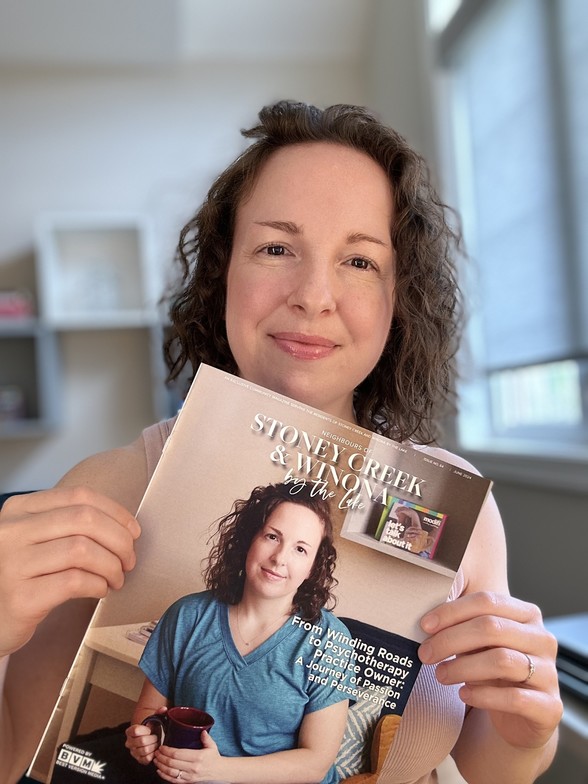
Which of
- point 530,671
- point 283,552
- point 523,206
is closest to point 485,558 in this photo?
point 530,671

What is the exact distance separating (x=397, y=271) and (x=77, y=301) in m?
2.99

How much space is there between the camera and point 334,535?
0.60 meters

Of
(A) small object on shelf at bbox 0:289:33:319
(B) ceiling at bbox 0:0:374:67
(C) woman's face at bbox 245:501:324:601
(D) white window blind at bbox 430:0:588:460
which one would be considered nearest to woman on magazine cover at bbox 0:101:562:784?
(C) woman's face at bbox 245:501:324:601

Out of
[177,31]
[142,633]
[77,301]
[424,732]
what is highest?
[177,31]

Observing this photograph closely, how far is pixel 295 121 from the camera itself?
81 centimetres

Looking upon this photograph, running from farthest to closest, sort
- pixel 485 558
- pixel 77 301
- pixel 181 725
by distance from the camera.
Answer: pixel 77 301, pixel 485 558, pixel 181 725

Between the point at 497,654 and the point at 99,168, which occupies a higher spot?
the point at 99,168

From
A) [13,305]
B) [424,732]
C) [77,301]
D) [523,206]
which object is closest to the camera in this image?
[424,732]

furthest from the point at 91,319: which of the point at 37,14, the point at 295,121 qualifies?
the point at 295,121

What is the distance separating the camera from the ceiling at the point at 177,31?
299cm

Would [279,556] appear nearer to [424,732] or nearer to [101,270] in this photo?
[424,732]

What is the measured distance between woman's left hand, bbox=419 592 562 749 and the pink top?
0.16 feet

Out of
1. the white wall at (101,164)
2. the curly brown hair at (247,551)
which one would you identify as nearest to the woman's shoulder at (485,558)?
the curly brown hair at (247,551)

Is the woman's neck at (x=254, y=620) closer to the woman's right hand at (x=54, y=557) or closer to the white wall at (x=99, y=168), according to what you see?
the woman's right hand at (x=54, y=557)
